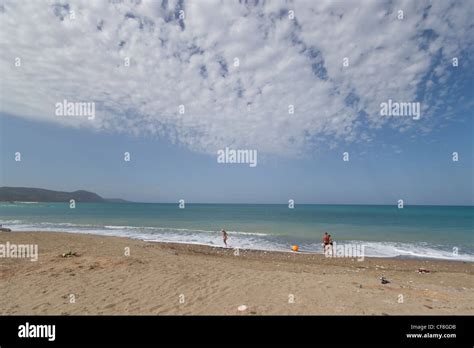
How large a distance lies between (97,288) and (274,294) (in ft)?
17.8

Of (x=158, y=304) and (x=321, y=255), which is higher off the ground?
(x=158, y=304)

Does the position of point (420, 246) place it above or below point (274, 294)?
below

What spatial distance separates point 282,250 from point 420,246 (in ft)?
42.9

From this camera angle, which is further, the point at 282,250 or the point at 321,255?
the point at 282,250

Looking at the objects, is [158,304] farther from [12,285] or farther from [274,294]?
[12,285]

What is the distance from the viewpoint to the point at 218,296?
7.23m

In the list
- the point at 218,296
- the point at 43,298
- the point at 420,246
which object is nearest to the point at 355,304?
the point at 218,296

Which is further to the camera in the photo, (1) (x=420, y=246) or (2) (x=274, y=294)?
(1) (x=420, y=246)

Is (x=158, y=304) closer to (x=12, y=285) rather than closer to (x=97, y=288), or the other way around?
(x=97, y=288)
